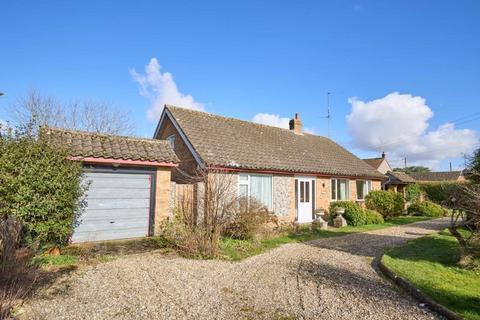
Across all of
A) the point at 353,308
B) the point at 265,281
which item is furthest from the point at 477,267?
the point at 265,281

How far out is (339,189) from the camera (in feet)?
67.5

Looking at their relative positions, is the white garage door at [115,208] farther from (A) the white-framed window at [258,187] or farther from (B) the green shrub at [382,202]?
(B) the green shrub at [382,202]

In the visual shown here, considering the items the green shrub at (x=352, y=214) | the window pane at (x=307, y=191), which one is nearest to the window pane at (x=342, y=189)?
the green shrub at (x=352, y=214)

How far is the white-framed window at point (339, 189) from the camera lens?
20.1m

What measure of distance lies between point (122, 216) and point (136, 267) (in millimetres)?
4006

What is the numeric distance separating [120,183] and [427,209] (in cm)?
2456

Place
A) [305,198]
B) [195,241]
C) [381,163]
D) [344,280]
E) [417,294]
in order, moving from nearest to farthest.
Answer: [417,294] → [344,280] → [195,241] → [305,198] → [381,163]

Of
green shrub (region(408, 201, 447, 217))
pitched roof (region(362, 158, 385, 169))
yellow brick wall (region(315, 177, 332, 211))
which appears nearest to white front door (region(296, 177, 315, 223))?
yellow brick wall (region(315, 177, 332, 211))

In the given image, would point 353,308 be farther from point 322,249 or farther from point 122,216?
point 122,216

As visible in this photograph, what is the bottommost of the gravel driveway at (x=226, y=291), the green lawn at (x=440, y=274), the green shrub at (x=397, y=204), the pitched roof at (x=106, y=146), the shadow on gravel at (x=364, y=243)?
the shadow on gravel at (x=364, y=243)

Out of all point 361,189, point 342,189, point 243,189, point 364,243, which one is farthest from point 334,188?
point 364,243

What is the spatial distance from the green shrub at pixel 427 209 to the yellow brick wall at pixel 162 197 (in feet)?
73.9

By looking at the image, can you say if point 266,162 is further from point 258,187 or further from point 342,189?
point 342,189

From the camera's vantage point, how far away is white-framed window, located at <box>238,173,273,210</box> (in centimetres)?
1454
